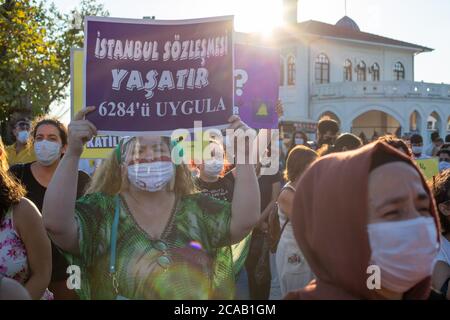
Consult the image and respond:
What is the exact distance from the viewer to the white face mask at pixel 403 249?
1952mm

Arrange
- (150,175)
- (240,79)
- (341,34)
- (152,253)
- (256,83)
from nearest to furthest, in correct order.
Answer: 1. (152,253)
2. (150,175)
3. (240,79)
4. (256,83)
5. (341,34)

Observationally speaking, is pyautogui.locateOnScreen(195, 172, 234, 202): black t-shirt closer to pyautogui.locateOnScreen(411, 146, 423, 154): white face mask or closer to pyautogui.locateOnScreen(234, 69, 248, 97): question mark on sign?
pyautogui.locateOnScreen(234, 69, 248, 97): question mark on sign

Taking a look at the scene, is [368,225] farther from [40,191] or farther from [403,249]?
[40,191]

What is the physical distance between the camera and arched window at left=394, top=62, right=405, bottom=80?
45.8 metres

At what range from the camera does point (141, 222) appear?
296cm

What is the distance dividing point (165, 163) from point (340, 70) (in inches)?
1624

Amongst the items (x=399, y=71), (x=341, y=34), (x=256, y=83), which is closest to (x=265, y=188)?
(x=256, y=83)

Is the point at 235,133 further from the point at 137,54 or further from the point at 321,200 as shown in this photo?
the point at 321,200

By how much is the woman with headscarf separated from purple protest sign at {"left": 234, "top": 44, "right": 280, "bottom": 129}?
464 centimetres

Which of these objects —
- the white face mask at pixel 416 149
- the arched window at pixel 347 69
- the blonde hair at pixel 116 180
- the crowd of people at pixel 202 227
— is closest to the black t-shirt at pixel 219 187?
the crowd of people at pixel 202 227

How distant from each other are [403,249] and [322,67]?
135 feet

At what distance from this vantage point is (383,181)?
196 cm
